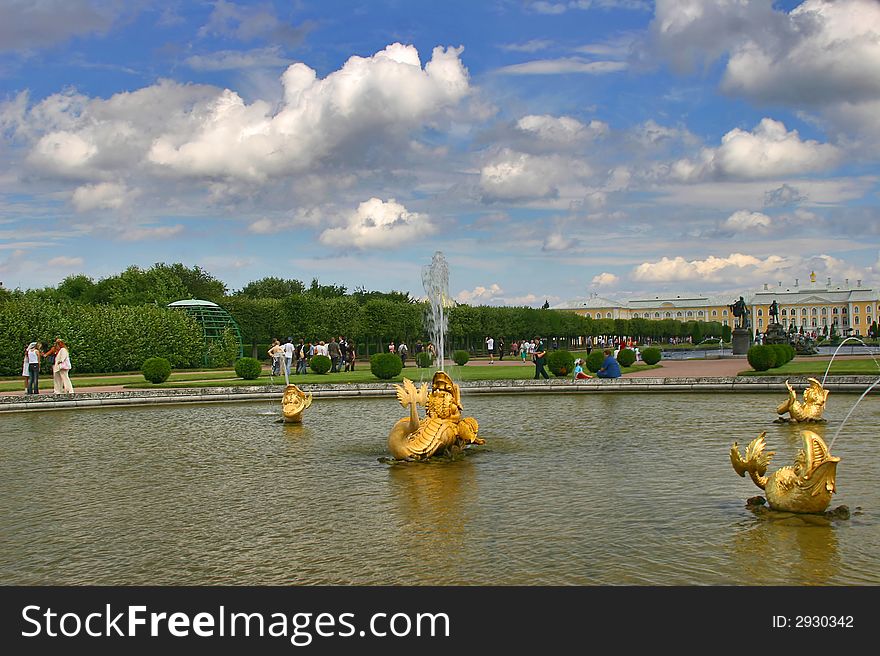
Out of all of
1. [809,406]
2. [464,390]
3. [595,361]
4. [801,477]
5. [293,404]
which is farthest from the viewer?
[595,361]

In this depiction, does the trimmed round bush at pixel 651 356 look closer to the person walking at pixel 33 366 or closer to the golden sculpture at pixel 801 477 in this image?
the person walking at pixel 33 366

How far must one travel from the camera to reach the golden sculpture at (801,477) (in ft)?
20.7

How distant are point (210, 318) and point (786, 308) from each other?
109 metres

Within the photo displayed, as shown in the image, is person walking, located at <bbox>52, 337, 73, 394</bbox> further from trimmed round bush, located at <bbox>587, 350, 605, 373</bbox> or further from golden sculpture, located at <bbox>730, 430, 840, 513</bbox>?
golden sculpture, located at <bbox>730, 430, 840, 513</bbox>

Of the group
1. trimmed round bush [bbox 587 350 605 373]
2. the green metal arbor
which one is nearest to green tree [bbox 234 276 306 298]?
the green metal arbor

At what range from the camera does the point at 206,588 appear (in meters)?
5.23

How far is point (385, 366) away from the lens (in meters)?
24.8

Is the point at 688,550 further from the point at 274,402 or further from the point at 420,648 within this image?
the point at 274,402

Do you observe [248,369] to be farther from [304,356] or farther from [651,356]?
[651,356]

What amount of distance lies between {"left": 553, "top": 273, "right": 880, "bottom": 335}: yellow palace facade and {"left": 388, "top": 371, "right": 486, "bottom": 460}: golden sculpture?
369 ft

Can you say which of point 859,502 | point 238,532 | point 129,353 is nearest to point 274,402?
point 238,532

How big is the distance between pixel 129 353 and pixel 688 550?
34.4 m

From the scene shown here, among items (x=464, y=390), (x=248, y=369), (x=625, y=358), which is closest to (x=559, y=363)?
(x=464, y=390)

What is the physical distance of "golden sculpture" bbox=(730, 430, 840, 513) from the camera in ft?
20.7
